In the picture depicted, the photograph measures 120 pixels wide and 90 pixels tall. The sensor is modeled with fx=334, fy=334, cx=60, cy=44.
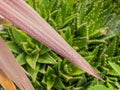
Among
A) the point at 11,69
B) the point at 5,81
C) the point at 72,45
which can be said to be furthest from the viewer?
the point at 72,45

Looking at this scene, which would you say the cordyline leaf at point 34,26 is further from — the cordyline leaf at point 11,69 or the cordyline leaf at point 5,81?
the cordyline leaf at point 5,81

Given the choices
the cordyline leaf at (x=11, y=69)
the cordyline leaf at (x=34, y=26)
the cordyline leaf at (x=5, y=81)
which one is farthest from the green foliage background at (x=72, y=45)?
the cordyline leaf at (x=34, y=26)

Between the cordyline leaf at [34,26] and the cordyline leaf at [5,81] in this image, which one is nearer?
the cordyline leaf at [34,26]

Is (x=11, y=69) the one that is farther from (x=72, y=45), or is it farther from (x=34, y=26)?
(x=72, y=45)

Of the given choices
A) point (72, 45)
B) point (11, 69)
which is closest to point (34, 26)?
point (11, 69)

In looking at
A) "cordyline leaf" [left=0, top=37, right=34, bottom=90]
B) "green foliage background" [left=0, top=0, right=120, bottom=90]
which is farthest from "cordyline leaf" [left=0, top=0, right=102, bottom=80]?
"green foliage background" [left=0, top=0, right=120, bottom=90]

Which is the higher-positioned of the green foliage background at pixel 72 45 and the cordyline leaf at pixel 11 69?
the cordyline leaf at pixel 11 69

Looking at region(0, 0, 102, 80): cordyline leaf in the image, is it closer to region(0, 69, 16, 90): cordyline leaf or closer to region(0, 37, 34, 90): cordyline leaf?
region(0, 37, 34, 90): cordyline leaf
